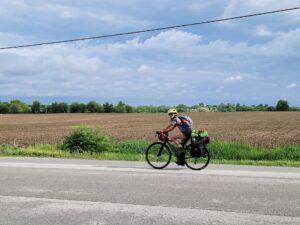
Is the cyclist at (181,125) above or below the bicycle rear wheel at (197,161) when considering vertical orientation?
above

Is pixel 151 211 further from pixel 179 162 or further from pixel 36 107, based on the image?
pixel 36 107

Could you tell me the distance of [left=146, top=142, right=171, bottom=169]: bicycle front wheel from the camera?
1185cm

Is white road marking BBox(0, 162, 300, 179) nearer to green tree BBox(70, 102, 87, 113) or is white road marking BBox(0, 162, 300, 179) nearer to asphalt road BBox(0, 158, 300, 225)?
asphalt road BBox(0, 158, 300, 225)

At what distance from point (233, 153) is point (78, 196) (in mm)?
8738

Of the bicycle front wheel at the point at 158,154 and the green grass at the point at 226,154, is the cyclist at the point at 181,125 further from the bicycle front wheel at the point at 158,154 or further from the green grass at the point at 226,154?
the green grass at the point at 226,154

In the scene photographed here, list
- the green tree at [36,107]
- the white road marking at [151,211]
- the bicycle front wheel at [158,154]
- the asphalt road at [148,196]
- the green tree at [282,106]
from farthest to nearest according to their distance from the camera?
1. the green tree at [282,106]
2. the green tree at [36,107]
3. the bicycle front wheel at [158,154]
4. the asphalt road at [148,196]
5. the white road marking at [151,211]

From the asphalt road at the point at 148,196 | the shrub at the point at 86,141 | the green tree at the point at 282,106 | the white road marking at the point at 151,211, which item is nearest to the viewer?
the white road marking at the point at 151,211

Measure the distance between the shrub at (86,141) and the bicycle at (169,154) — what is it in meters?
4.92

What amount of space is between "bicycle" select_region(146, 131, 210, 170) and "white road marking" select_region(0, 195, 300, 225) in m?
4.67

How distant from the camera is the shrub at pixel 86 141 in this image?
16547 millimetres

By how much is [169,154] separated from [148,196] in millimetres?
4104

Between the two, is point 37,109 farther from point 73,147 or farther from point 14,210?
point 14,210

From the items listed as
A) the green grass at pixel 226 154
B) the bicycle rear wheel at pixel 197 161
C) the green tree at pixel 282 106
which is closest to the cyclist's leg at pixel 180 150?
the bicycle rear wheel at pixel 197 161

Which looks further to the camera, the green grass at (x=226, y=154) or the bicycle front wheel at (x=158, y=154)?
the green grass at (x=226, y=154)
